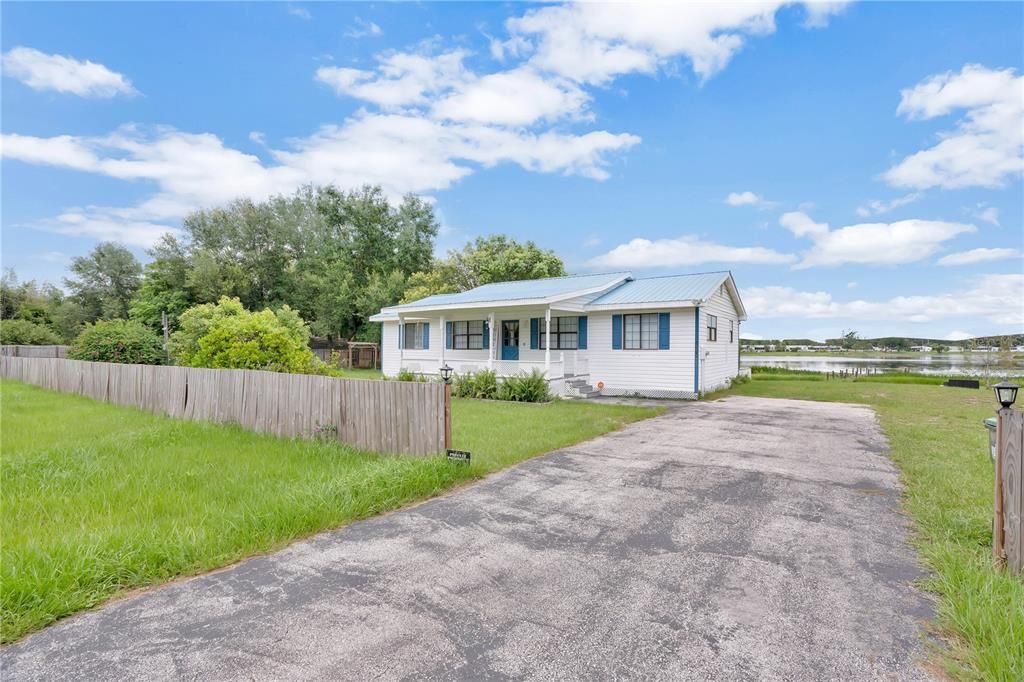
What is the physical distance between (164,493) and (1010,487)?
21.8ft

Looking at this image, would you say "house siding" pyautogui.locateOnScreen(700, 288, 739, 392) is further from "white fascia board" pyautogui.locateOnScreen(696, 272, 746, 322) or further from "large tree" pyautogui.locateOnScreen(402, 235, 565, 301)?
"large tree" pyautogui.locateOnScreen(402, 235, 565, 301)

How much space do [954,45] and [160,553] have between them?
15.7 m

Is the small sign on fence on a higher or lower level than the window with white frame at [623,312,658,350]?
lower

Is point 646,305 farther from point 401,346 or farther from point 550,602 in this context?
point 550,602

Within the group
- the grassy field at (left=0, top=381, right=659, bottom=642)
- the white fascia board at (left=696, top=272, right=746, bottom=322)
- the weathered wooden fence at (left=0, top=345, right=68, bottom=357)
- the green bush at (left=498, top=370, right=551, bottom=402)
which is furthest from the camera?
the weathered wooden fence at (left=0, top=345, right=68, bottom=357)

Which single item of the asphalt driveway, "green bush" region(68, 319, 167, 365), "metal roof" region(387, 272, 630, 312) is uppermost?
"metal roof" region(387, 272, 630, 312)

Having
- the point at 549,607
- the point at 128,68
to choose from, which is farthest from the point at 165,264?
the point at 549,607

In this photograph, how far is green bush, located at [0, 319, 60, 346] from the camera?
2816 centimetres

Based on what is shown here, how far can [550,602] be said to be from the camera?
2666mm

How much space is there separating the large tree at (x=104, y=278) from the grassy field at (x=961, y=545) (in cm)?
4180

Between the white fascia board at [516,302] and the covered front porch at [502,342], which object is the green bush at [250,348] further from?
the covered front porch at [502,342]

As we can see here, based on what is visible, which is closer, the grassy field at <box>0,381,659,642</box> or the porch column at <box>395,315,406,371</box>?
the grassy field at <box>0,381,659,642</box>

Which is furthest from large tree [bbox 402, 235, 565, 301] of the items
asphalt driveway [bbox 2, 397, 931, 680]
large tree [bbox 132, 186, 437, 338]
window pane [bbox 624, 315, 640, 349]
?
asphalt driveway [bbox 2, 397, 931, 680]

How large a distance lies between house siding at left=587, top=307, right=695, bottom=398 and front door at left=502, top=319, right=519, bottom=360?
275 cm
